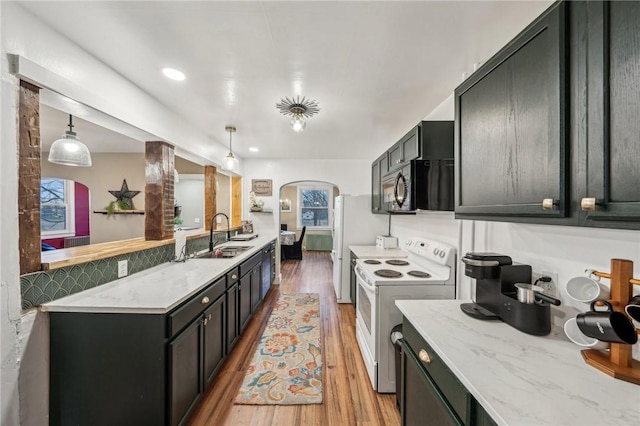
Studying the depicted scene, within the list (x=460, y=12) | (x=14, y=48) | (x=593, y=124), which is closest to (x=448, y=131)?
(x=460, y=12)

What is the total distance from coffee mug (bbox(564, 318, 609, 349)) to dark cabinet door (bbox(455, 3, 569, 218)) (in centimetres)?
48

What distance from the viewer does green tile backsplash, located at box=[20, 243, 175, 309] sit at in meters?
1.36

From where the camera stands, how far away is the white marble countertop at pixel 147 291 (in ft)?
4.67

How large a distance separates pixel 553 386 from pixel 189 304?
1782mm

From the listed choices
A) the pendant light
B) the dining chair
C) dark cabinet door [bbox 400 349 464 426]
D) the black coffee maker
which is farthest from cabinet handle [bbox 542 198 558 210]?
the dining chair

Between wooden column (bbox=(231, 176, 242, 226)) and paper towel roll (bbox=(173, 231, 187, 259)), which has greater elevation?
wooden column (bbox=(231, 176, 242, 226))

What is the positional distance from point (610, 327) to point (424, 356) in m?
0.63

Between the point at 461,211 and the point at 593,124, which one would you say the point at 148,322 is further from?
the point at 593,124

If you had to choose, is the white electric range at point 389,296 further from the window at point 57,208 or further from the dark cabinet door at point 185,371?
the window at point 57,208

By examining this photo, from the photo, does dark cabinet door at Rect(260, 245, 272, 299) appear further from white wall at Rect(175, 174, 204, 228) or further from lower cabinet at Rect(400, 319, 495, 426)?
white wall at Rect(175, 174, 204, 228)

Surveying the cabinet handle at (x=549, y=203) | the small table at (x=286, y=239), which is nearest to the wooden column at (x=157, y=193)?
the cabinet handle at (x=549, y=203)

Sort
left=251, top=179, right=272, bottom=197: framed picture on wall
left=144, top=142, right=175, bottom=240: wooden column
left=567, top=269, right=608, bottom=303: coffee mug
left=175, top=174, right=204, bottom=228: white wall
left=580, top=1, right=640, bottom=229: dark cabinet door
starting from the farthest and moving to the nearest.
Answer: left=175, top=174, right=204, bottom=228: white wall, left=251, top=179, right=272, bottom=197: framed picture on wall, left=144, top=142, right=175, bottom=240: wooden column, left=567, top=269, right=608, bottom=303: coffee mug, left=580, top=1, right=640, bottom=229: dark cabinet door

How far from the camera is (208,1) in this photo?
50.4 inches

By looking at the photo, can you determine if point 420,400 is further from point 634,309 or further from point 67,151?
point 67,151
